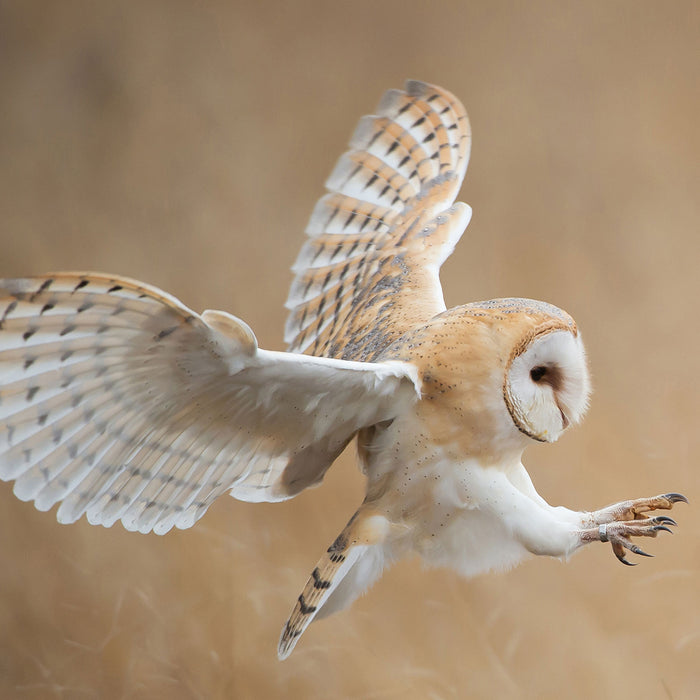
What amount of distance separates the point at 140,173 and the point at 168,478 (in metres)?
1.89

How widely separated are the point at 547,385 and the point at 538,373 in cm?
2

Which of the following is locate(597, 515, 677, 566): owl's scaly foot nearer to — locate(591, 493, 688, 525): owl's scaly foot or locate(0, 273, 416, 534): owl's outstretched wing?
locate(591, 493, 688, 525): owl's scaly foot

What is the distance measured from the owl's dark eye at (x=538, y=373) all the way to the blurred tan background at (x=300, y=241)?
5.24 feet

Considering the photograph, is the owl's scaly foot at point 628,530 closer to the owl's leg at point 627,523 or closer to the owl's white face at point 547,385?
the owl's leg at point 627,523

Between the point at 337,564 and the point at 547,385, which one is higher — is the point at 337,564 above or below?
below

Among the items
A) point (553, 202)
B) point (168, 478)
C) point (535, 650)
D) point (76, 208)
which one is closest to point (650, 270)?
point (553, 202)

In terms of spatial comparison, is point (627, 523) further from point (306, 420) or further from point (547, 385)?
point (306, 420)

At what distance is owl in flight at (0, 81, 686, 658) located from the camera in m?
0.92

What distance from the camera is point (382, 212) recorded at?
1.55 metres

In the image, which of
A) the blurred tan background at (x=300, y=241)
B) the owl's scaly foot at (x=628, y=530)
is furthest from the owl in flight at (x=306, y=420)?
the blurred tan background at (x=300, y=241)

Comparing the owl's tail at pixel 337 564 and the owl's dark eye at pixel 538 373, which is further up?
the owl's dark eye at pixel 538 373

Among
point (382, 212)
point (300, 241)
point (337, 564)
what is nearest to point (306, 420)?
point (337, 564)

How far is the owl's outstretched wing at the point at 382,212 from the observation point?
1479 millimetres

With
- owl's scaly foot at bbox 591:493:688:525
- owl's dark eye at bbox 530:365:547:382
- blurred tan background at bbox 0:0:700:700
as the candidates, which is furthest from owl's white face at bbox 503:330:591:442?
blurred tan background at bbox 0:0:700:700
